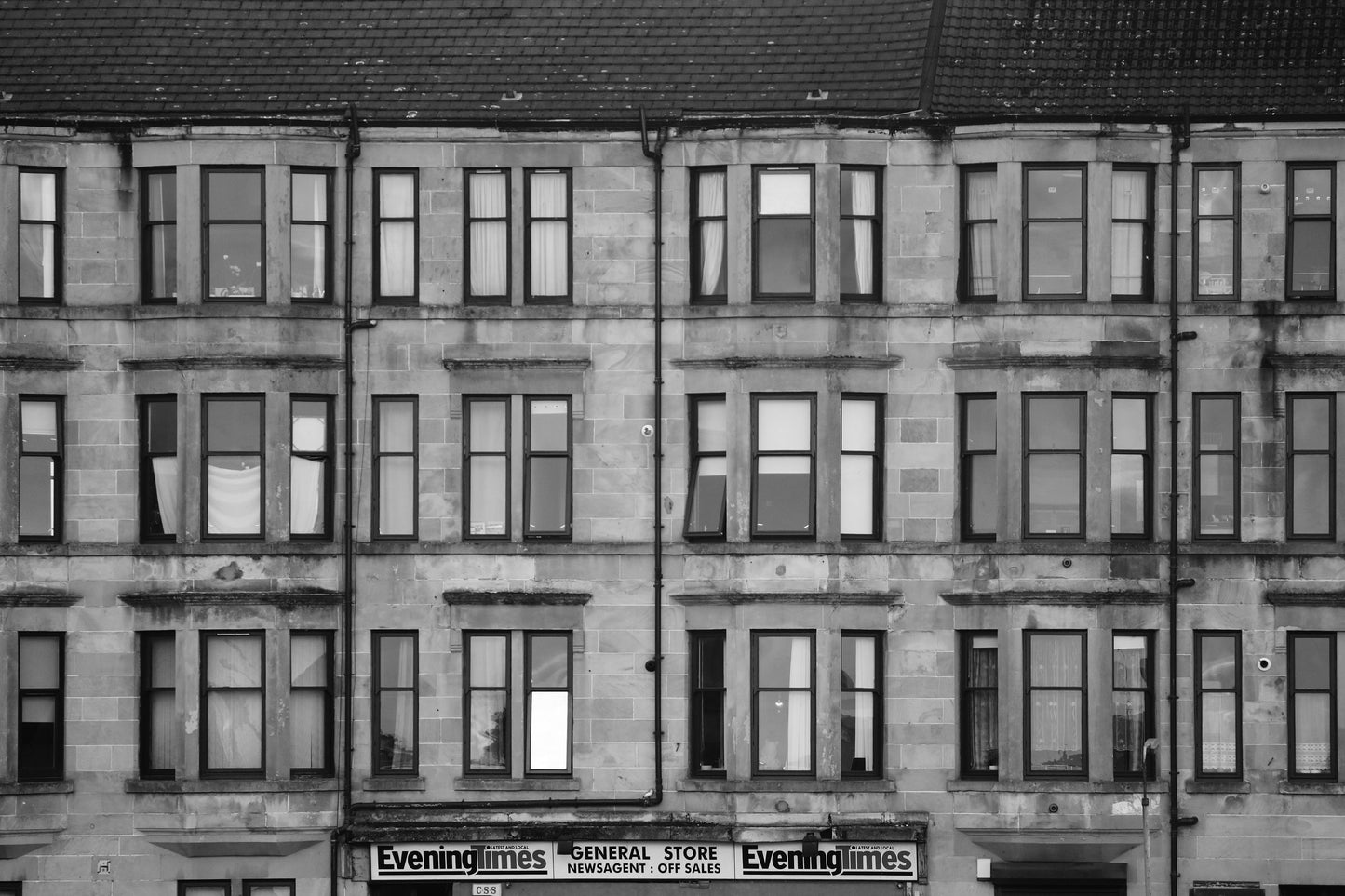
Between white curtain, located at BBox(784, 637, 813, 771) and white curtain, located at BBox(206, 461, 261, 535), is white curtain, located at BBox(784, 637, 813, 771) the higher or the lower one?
the lower one

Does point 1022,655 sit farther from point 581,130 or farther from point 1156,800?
point 581,130

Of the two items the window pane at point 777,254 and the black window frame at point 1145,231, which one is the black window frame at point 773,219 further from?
the black window frame at point 1145,231

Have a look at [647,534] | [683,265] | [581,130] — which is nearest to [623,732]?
[647,534]

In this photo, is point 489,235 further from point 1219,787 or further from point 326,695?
point 1219,787

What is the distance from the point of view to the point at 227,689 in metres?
36.4

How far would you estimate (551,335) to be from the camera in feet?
121

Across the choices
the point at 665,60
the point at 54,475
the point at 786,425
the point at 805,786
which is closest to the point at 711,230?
the point at 665,60

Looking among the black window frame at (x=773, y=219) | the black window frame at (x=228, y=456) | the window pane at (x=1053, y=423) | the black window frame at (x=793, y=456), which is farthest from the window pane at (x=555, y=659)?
the window pane at (x=1053, y=423)

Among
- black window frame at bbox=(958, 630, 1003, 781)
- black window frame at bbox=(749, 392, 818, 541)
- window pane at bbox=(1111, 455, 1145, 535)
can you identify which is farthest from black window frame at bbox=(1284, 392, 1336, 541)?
black window frame at bbox=(749, 392, 818, 541)

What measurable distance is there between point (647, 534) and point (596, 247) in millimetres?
5180

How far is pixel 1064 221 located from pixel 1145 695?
8382mm

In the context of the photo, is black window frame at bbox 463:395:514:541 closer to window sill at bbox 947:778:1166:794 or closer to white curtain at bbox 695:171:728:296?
white curtain at bbox 695:171:728:296

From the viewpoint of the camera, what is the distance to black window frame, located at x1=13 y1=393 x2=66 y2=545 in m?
36.8

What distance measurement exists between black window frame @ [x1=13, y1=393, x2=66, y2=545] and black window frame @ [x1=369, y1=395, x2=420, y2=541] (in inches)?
214
